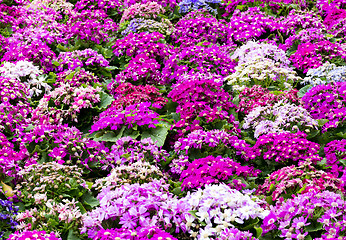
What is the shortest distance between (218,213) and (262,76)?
332cm

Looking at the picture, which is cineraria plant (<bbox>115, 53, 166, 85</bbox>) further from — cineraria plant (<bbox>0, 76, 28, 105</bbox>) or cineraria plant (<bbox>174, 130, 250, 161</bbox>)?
cineraria plant (<bbox>174, 130, 250, 161</bbox>)

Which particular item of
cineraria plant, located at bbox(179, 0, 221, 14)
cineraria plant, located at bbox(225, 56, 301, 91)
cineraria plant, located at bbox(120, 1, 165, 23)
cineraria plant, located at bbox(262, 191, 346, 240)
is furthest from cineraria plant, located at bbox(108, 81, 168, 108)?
cineraria plant, located at bbox(179, 0, 221, 14)

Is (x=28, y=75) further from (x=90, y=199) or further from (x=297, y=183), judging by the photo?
(x=297, y=183)

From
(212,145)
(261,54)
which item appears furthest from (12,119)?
(261,54)

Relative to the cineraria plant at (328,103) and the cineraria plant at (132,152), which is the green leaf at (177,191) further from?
the cineraria plant at (328,103)

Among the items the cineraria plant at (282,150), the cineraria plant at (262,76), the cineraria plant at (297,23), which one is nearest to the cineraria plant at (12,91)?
the cineraria plant at (262,76)

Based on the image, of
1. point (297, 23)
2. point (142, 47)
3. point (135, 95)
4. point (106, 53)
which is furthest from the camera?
point (297, 23)

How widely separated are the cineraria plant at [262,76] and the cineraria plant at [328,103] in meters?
0.63

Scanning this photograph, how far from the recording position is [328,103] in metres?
6.11

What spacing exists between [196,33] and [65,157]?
4219 mm

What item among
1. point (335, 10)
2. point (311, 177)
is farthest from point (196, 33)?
point (311, 177)

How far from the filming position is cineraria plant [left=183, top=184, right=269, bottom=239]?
12.7 feet

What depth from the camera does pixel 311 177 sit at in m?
4.64

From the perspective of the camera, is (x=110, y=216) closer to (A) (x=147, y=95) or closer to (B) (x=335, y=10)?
(A) (x=147, y=95)
